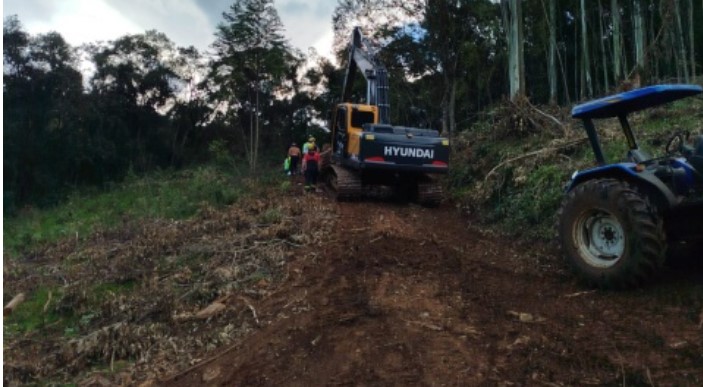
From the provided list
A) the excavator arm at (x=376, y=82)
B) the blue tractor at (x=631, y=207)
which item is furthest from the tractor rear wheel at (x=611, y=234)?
the excavator arm at (x=376, y=82)

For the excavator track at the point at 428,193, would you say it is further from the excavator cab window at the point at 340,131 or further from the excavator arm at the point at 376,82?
the excavator arm at the point at 376,82

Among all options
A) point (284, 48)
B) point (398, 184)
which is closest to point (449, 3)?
point (284, 48)

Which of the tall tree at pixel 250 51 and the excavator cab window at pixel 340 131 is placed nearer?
the excavator cab window at pixel 340 131

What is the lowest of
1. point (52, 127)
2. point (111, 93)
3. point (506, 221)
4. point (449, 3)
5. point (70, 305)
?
point (70, 305)

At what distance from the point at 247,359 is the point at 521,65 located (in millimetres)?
12413

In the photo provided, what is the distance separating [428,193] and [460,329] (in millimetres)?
6879

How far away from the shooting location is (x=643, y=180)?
16.7 feet

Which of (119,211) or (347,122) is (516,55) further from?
(119,211)

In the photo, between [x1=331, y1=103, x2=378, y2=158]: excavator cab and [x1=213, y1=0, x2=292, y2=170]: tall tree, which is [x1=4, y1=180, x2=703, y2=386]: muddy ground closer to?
[x1=331, y1=103, x2=378, y2=158]: excavator cab

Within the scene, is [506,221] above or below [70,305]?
above

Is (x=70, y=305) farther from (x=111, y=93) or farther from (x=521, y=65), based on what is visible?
(x=111, y=93)

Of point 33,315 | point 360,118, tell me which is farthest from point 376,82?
point 33,315

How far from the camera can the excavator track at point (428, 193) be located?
11.6m

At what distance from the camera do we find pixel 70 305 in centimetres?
755
